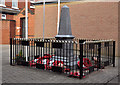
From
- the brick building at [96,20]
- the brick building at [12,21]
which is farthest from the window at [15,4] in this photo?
the brick building at [96,20]

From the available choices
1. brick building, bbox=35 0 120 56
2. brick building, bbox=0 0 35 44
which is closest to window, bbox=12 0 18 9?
brick building, bbox=0 0 35 44

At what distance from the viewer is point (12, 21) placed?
888 inches

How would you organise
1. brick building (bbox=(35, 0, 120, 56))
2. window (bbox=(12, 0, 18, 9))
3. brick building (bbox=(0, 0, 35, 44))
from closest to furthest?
brick building (bbox=(35, 0, 120, 56)) < brick building (bbox=(0, 0, 35, 44)) < window (bbox=(12, 0, 18, 9))

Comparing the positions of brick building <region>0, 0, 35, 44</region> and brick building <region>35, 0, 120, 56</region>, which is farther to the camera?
brick building <region>0, 0, 35, 44</region>

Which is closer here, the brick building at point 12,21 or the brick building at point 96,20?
the brick building at point 96,20

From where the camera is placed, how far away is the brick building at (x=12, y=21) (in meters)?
21.7

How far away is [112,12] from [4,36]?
16340 mm

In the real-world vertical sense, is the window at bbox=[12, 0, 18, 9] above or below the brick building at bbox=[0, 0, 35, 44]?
above

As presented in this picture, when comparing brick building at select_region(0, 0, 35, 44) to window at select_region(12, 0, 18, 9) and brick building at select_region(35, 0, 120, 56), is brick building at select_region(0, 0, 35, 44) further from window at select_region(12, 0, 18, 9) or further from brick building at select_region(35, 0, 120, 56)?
brick building at select_region(35, 0, 120, 56)

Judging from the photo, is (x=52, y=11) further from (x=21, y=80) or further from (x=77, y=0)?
(x=21, y=80)

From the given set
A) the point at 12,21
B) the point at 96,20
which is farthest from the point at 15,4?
the point at 96,20

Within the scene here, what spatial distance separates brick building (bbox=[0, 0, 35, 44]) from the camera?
2172 cm

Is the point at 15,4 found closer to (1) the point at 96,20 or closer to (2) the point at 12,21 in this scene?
(2) the point at 12,21

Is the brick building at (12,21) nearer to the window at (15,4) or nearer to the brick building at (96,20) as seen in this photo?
the window at (15,4)
